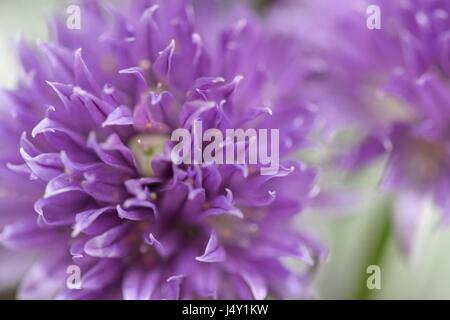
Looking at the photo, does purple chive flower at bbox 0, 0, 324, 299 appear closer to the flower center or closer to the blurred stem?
the flower center

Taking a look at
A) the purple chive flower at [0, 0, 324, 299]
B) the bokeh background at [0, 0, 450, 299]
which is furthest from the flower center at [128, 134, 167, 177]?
the bokeh background at [0, 0, 450, 299]

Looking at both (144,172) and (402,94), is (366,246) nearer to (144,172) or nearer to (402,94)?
(402,94)

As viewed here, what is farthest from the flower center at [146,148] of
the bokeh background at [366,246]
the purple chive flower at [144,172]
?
the bokeh background at [366,246]

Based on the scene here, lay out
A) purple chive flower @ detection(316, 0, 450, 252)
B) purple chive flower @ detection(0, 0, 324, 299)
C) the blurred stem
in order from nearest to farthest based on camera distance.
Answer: purple chive flower @ detection(0, 0, 324, 299) → purple chive flower @ detection(316, 0, 450, 252) → the blurred stem

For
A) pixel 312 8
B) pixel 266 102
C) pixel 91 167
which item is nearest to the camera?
pixel 91 167

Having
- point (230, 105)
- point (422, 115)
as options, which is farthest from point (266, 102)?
point (422, 115)

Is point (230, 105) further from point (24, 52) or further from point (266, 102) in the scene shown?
point (24, 52)

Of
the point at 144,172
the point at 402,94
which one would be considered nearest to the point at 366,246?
the point at 402,94
